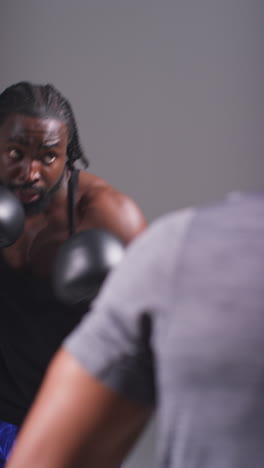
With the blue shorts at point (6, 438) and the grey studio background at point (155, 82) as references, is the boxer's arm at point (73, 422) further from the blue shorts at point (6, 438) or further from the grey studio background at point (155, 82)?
the grey studio background at point (155, 82)

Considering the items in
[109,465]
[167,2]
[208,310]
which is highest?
[167,2]

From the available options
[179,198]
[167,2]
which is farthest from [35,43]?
[179,198]

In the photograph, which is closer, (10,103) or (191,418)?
(191,418)

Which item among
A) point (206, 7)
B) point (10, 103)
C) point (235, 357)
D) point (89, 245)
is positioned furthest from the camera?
point (206, 7)

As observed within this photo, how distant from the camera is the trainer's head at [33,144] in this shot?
118 cm

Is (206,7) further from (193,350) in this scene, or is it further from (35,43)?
(193,350)

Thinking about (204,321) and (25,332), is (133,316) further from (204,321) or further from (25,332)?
(25,332)

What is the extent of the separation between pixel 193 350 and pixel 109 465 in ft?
0.38

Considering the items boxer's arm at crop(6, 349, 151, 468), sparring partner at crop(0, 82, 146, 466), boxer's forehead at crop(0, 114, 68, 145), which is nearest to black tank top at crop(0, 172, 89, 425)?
sparring partner at crop(0, 82, 146, 466)

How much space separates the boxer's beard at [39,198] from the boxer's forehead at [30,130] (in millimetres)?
72

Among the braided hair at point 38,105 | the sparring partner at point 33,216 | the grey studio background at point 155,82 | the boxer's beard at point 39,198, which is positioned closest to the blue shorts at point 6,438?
the sparring partner at point 33,216

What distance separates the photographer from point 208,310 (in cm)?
28

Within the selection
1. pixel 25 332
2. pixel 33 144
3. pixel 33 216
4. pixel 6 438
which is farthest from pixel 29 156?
pixel 6 438

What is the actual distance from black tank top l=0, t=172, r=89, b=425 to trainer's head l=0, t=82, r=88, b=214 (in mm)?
69
